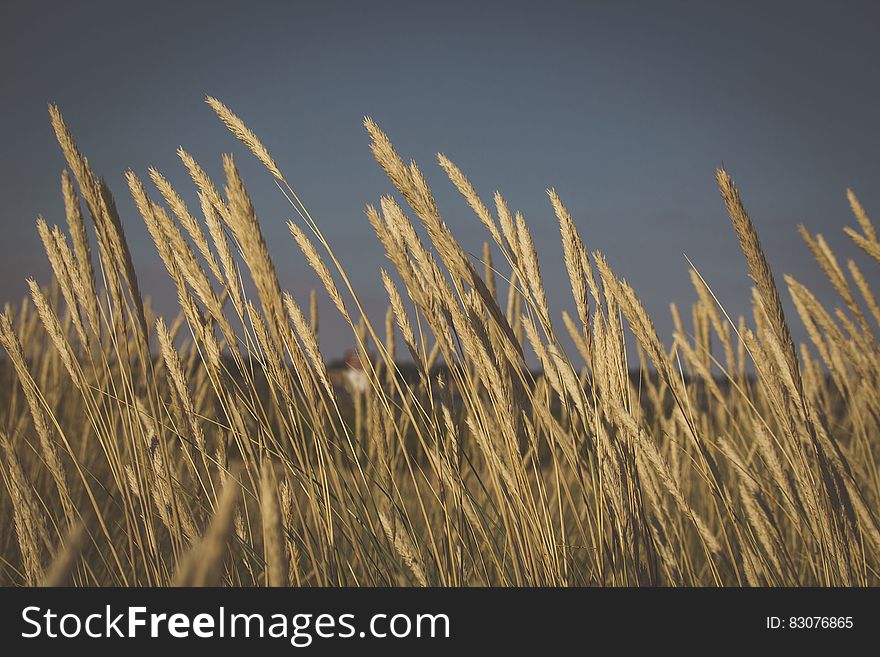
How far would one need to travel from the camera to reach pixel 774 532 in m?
1.08
